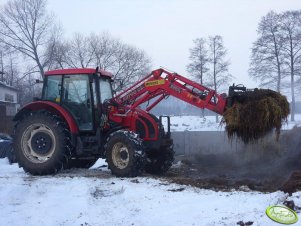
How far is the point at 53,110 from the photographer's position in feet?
34.3

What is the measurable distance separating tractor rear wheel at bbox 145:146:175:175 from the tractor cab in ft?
6.06

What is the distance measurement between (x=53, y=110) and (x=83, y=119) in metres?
0.80

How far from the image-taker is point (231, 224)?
5699 mm

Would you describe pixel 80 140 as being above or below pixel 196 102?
below

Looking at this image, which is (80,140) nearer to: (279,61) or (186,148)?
(186,148)

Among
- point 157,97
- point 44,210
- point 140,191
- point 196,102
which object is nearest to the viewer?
point 44,210

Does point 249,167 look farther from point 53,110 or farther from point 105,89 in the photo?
point 53,110

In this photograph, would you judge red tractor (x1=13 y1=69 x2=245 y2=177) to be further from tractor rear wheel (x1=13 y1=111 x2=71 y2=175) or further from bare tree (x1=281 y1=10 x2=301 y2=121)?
bare tree (x1=281 y1=10 x2=301 y2=121)

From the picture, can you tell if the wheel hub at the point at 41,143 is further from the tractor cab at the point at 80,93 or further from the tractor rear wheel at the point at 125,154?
the tractor rear wheel at the point at 125,154

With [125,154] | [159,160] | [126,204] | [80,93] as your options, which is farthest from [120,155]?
[126,204]

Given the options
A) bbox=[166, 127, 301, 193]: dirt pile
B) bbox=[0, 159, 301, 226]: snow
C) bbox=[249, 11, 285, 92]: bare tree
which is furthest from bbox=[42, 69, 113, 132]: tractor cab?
bbox=[249, 11, 285, 92]: bare tree

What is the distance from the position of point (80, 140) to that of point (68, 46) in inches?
1373

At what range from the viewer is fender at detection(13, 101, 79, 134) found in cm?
Answer: 1016

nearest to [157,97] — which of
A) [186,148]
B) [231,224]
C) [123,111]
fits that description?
[123,111]
